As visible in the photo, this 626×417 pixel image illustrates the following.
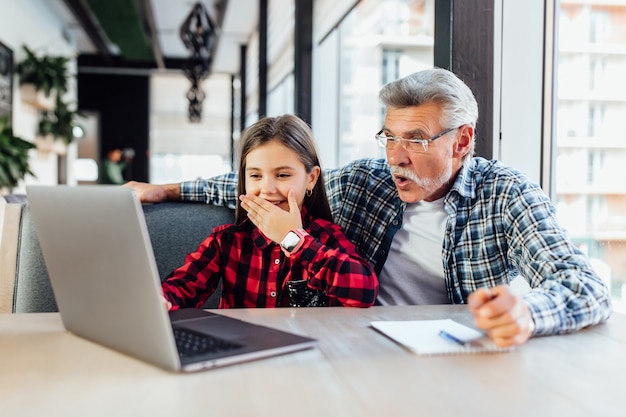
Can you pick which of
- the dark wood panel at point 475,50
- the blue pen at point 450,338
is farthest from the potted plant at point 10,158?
the blue pen at point 450,338

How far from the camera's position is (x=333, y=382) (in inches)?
31.9

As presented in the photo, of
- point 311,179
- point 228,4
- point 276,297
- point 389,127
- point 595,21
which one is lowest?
point 276,297

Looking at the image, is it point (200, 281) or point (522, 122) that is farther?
point (522, 122)

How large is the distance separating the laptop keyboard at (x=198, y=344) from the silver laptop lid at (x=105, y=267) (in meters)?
0.06

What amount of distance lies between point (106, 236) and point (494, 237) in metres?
1.05

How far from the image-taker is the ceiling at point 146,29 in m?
7.20

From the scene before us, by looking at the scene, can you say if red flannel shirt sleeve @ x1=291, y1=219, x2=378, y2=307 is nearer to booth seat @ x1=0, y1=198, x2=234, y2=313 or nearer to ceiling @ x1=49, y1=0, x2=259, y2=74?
booth seat @ x1=0, y1=198, x2=234, y2=313

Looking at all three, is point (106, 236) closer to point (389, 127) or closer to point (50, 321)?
point (50, 321)

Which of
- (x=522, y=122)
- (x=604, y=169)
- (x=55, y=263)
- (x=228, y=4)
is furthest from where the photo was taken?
(x=228, y=4)

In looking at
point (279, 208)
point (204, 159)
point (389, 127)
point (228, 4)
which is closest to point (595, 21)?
point (389, 127)

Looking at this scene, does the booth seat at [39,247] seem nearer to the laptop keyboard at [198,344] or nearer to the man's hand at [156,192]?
the man's hand at [156,192]

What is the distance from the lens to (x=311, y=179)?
5.61 feet

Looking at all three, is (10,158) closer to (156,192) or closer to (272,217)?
(156,192)

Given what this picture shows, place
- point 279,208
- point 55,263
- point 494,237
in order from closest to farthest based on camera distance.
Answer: point 55,263, point 279,208, point 494,237
